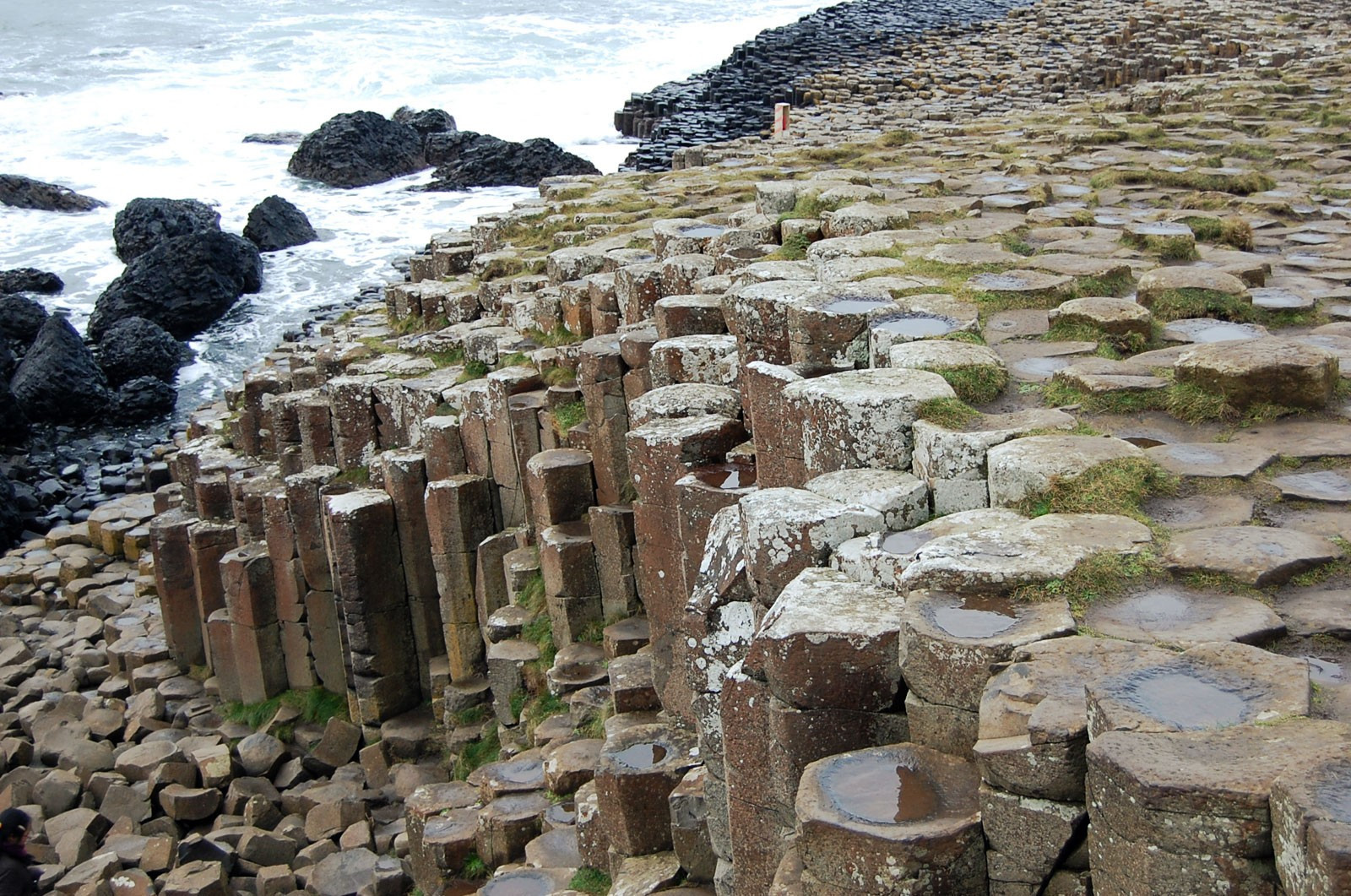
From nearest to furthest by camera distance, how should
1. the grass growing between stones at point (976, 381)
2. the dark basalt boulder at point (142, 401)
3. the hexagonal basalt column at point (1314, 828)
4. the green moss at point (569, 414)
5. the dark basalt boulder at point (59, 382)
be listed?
1. the hexagonal basalt column at point (1314, 828)
2. the grass growing between stones at point (976, 381)
3. the green moss at point (569, 414)
4. the dark basalt boulder at point (59, 382)
5. the dark basalt boulder at point (142, 401)

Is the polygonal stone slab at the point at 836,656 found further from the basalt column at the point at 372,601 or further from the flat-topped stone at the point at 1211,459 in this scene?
the basalt column at the point at 372,601

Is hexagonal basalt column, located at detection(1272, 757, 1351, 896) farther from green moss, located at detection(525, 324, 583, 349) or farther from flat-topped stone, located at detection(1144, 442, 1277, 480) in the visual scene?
green moss, located at detection(525, 324, 583, 349)

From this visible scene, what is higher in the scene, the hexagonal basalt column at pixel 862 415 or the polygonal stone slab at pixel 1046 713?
the hexagonal basalt column at pixel 862 415

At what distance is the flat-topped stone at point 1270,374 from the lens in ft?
19.1

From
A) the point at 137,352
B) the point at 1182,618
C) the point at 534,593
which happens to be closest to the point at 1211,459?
the point at 1182,618

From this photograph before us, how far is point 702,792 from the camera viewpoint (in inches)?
255

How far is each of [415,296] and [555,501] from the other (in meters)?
6.13

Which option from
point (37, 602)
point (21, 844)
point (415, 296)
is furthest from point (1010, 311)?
point (37, 602)

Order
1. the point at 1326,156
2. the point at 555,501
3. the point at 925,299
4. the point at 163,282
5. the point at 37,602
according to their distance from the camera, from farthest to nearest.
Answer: the point at 163,282
the point at 37,602
the point at 1326,156
the point at 555,501
the point at 925,299

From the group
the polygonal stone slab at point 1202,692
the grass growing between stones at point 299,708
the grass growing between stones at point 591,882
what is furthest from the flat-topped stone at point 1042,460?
the grass growing between stones at point 299,708

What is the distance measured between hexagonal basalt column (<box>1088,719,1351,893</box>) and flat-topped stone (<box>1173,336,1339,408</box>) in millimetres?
2822

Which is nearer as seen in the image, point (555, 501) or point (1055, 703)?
point (1055, 703)

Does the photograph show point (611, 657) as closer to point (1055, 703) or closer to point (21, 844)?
point (21, 844)

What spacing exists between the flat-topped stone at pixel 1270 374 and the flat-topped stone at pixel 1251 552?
132 centimetres
